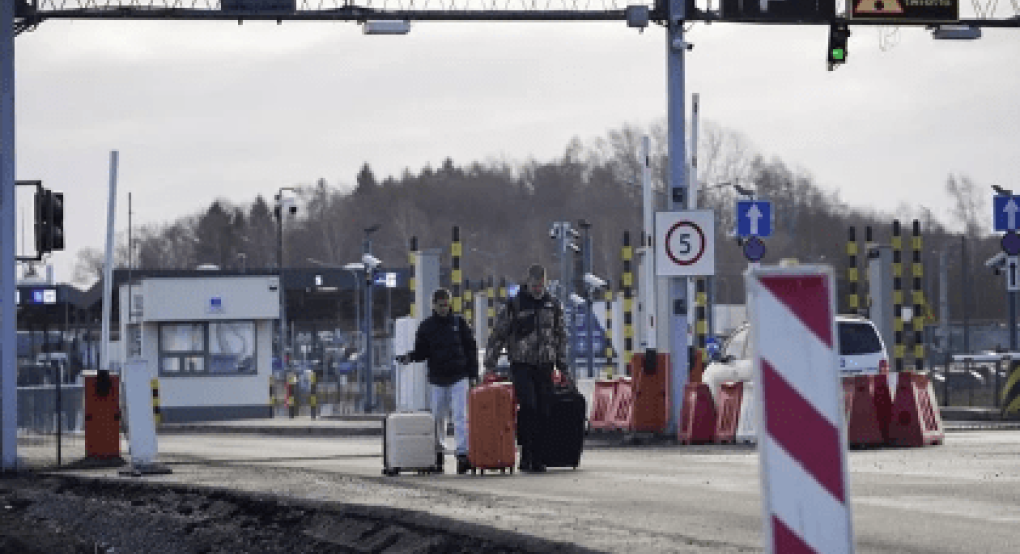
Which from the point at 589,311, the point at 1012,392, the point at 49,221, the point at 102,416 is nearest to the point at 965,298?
the point at 589,311

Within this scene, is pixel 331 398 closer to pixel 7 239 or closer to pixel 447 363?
pixel 7 239

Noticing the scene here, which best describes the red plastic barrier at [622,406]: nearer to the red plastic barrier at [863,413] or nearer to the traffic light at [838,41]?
the traffic light at [838,41]

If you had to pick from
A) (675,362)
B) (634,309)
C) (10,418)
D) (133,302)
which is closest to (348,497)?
(10,418)

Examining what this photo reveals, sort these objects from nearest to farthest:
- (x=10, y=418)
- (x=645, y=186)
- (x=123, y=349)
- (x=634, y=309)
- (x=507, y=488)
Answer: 1. (x=507, y=488)
2. (x=10, y=418)
3. (x=645, y=186)
4. (x=634, y=309)
5. (x=123, y=349)

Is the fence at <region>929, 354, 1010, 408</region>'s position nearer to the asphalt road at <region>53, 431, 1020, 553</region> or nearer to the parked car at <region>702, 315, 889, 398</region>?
the parked car at <region>702, 315, 889, 398</region>

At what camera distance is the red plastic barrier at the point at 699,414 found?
3006 cm

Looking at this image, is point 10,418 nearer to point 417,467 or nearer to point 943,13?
point 417,467

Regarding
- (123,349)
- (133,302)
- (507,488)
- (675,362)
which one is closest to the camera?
(507,488)

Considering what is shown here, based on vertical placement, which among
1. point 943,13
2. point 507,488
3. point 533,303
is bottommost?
point 507,488

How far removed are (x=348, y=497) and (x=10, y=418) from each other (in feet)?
31.6

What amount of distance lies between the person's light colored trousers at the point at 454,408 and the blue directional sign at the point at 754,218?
19286 millimetres

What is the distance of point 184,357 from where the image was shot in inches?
2648

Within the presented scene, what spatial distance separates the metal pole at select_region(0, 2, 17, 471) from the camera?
2669 cm

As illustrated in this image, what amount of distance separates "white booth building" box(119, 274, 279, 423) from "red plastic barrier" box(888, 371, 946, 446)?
1605 inches
